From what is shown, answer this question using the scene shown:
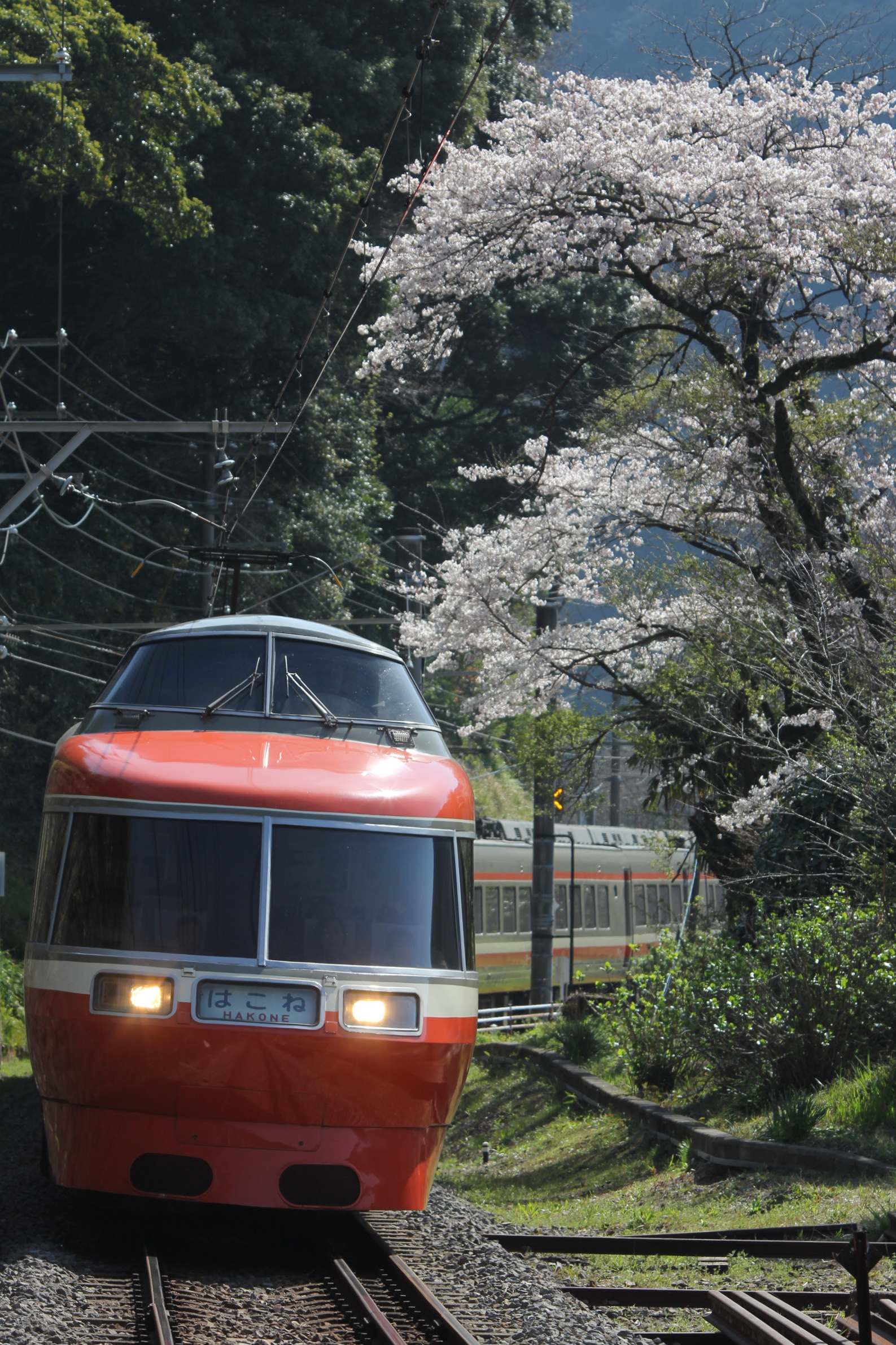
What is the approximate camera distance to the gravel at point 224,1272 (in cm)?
620

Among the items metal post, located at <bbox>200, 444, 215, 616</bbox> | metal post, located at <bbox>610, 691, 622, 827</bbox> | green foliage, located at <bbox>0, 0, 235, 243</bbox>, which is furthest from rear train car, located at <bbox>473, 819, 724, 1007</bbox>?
green foliage, located at <bbox>0, 0, 235, 243</bbox>

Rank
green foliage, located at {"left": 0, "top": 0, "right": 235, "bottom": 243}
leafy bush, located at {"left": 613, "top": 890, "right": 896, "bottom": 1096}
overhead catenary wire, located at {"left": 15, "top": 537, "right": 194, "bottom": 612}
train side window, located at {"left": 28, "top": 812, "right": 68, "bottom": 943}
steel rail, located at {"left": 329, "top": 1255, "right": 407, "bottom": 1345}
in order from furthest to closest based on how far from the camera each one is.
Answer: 1. overhead catenary wire, located at {"left": 15, "top": 537, "right": 194, "bottom": 612}
2. green foliage, located at {"left": 0, "top": 0, "right": 235, "bottom": 243}
3. leafy bush, located at {"left": 613, "top": 890, "right": 896, "bottom": 1096}
4. train side window, located at {"left": 28, "top": 812, "right": 68, "bottom": 943}
5. steel rail, located at {"left": 329, "top": 1255, "right": 407, "bottom": 1345}

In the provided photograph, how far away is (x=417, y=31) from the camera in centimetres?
3522

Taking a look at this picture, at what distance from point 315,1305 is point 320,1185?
24.2 inches

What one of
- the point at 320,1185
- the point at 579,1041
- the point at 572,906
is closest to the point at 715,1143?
the point at 320,1185

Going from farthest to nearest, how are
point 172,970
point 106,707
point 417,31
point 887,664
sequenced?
point 417,31
point 887,664
point 106,707
point 172,970

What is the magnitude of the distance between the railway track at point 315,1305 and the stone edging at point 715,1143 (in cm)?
336

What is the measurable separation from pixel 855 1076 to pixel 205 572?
1548 cm

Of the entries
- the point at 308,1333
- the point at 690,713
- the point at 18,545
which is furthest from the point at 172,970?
the point at 18,545

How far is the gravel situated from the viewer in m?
6.20

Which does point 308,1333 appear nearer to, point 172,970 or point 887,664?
point 172,970

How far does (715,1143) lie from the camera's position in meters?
11.1

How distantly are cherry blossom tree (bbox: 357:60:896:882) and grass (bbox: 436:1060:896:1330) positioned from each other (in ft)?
12.4

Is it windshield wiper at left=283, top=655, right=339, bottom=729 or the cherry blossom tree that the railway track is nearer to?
windshield wiper at left=283, top=655, right=339, bottom=729
